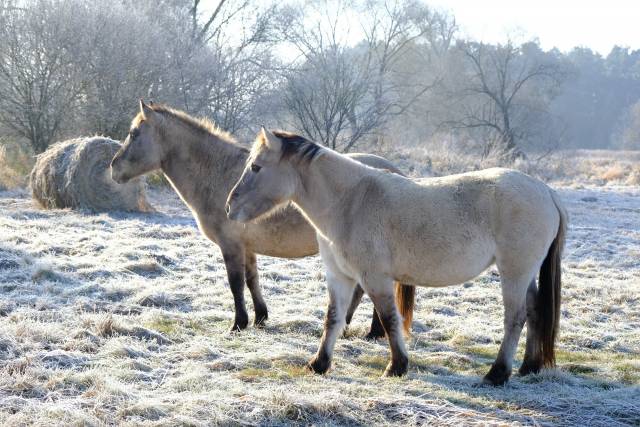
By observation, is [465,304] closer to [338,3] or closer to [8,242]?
[8,242]

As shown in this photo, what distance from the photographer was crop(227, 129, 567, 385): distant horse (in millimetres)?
5453

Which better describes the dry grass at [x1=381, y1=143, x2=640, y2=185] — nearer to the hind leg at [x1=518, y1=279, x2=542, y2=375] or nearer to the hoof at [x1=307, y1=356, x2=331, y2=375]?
the hind leg at [x1=518, y1=279, x2=542, y2=375]

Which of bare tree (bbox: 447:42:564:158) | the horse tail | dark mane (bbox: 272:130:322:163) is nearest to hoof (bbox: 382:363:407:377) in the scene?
the horse tail

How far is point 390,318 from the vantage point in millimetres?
5621

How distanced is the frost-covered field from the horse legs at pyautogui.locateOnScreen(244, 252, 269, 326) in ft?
0.42

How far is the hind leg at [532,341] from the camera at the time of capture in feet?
19.0

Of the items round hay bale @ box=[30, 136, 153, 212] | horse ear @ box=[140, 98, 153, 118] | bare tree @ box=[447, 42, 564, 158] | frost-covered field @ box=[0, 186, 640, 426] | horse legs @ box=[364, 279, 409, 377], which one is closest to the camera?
frost-covered field @ box=[0, 186, 640, 426]

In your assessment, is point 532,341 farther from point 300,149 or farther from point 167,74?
point 167,74

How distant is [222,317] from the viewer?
7586mm

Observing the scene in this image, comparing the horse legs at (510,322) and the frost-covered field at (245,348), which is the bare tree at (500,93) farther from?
the horse legs at (510,322)

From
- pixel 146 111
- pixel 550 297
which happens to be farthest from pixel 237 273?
pixel 550 297

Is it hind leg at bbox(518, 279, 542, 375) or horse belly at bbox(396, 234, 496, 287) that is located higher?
horse belly at bbox(396, 234, 496, 287)

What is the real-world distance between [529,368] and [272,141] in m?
2.72

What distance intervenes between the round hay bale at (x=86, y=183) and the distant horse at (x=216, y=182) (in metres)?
6.92
